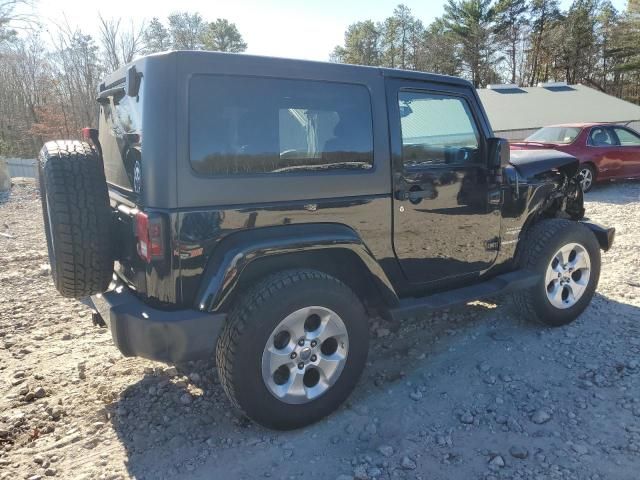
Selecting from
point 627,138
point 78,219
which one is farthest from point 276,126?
point 627,138

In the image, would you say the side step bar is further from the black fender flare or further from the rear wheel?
the rear wheel

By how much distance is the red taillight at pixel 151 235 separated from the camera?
2.32m

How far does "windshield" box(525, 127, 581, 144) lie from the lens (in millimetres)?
10406

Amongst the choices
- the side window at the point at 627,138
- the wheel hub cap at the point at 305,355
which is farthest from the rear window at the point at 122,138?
the side window at the point at 627,138

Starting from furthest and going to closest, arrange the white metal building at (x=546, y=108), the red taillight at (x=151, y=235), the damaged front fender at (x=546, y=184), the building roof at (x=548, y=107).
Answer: the building roof at (x=548, y=107)
the white metal building at (x=546, y=108)
the damaged front fender at (x=546, y=184)
the red taillight at (x=151, y=235)

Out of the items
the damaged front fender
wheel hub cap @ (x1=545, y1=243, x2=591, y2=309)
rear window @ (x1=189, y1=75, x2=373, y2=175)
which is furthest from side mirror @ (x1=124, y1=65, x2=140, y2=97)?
wheel hub cap @ (x1=545, y1=243, x2=591, y2=309)

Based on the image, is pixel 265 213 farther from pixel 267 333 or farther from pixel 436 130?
pixel 436 130

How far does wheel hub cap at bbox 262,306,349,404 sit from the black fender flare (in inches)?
13.7

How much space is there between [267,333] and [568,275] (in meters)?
2.72

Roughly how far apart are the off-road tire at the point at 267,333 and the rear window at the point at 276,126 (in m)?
0.64

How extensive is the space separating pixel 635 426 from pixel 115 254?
3.10 metres

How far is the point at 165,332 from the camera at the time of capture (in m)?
2.33

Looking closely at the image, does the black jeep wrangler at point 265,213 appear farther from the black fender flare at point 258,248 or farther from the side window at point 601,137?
the side window at point 601,137

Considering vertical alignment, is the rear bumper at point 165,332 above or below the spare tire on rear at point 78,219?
below
